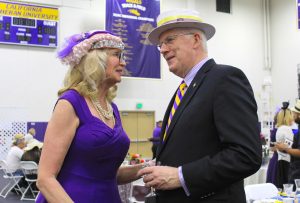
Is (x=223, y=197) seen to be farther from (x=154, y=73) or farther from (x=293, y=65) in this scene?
(x=293, y=65)

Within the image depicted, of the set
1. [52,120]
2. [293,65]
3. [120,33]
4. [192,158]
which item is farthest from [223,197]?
[293,65]

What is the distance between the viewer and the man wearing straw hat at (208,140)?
1.50 metres

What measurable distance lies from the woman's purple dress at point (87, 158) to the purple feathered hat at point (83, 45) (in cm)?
21

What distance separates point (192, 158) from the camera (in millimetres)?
1625

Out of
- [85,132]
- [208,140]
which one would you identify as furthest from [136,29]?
[208,140]

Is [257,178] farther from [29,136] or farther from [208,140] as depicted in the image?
[29,136]

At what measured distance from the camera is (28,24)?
436 inches

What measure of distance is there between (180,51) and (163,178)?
2.05 feet

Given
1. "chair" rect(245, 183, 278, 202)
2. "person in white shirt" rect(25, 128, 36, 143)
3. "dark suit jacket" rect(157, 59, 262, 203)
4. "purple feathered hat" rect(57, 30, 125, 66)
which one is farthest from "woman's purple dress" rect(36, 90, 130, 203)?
"person in white shirt" rect(25, 128, 36, 143)

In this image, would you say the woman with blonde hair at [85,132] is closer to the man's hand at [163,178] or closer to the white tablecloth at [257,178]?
the man's hand at [163,178]

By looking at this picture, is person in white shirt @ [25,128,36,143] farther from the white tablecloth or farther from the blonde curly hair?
the blonde curly hair

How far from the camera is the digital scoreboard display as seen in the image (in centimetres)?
1082

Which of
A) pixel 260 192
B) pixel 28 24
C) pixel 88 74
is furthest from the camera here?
pixel 28 24

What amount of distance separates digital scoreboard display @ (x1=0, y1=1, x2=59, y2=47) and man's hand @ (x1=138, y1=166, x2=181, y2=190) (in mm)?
10293
